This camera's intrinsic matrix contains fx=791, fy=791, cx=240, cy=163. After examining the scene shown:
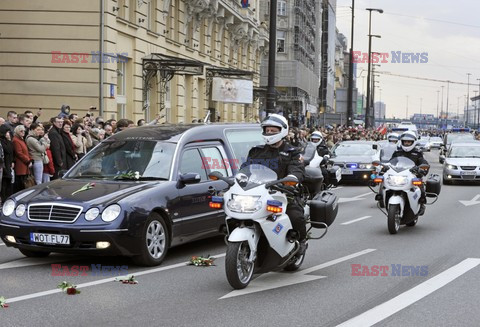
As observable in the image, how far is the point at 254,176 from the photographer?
26.1 feet

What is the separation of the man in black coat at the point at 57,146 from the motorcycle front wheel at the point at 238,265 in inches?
329

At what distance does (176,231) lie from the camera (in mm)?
9625

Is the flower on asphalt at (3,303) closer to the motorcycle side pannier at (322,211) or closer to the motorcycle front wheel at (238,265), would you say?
the motorcycle front wheel at (238,265)

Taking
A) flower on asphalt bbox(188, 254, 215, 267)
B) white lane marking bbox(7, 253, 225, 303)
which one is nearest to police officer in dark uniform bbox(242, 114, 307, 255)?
flower on asphalt bbox(188, 254, 215, 267)

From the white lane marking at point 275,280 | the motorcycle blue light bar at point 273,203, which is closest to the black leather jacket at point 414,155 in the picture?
the white lane marking at point 275,280

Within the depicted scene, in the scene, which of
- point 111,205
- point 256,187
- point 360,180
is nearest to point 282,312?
point 256,187

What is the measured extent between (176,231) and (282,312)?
3061 millimetres

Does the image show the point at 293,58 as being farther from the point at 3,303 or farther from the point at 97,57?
the point at 3,303

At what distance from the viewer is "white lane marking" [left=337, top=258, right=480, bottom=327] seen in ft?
21.5

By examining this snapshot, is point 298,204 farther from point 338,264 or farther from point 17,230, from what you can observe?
point 17,230

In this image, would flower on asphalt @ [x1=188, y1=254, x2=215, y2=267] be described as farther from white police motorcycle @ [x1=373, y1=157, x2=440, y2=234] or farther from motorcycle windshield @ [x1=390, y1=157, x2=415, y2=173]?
motorcycle windshield @ [x1=390, y1=157, x2=415, y2=173]

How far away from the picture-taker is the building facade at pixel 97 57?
81.0 ft

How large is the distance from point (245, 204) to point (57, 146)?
8.48 metres

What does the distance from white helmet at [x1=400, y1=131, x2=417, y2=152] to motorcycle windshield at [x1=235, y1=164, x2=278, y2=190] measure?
5.87 meters
